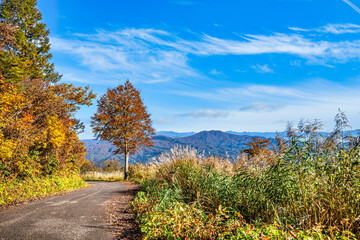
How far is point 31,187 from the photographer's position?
10.2m

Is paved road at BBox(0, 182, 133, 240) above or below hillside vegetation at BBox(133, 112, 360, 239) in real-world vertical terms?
below

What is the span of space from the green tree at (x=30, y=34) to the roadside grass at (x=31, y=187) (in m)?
8.41

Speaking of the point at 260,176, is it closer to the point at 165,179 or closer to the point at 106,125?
the point at 165,179

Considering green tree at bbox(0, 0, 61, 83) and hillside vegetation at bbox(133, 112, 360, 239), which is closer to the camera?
hillside vegetation at bbox(133, 112, 360, 239)

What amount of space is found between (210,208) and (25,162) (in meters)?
10.7

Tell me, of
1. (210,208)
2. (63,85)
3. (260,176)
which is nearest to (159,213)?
(210,208)

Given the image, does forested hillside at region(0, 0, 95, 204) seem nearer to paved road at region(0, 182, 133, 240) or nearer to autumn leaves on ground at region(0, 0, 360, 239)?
autumn leaves on ground at region(0, 0, 360, 239)

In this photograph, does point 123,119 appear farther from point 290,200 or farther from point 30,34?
point 290,200

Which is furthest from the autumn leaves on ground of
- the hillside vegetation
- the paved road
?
the paved road

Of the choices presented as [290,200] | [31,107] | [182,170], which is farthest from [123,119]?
[290,200]

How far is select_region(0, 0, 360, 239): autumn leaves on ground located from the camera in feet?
11.0

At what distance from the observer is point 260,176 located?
445 centimetres

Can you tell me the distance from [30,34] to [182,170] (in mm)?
18848

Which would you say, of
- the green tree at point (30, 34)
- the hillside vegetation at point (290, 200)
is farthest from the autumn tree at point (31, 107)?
the hillside vegetation at point (290, 200)
